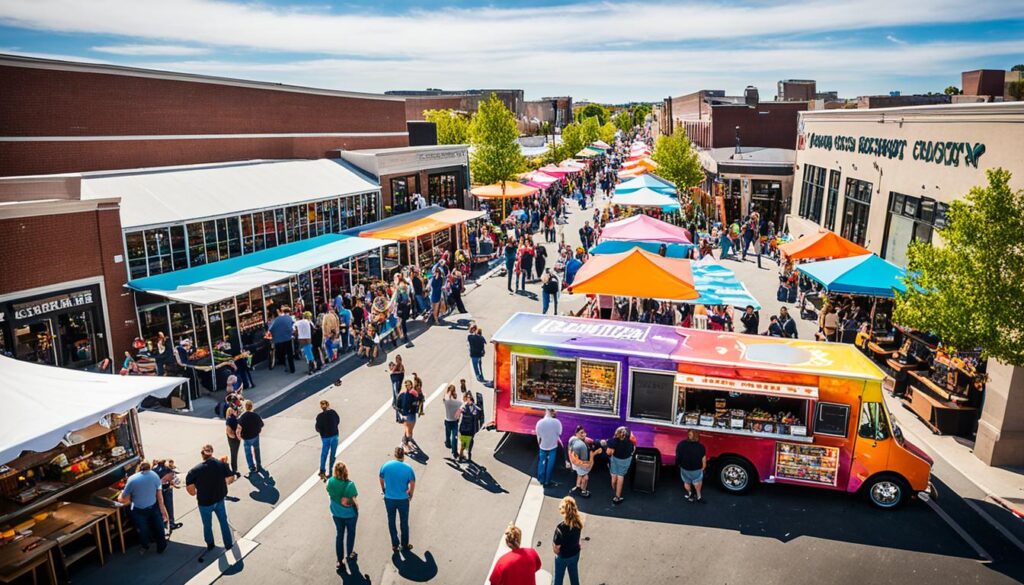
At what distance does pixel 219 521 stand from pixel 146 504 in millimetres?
943

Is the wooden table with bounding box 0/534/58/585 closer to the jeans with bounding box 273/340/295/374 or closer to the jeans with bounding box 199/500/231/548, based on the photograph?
the jeans with bounding box 199/500/231/548

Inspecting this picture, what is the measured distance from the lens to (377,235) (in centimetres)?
2192

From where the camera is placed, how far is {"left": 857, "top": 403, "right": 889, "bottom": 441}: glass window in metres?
9.55

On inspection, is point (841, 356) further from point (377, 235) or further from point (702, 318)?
point (377, 235)

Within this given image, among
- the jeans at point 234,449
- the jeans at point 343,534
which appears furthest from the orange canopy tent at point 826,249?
the jeans at point 234,449

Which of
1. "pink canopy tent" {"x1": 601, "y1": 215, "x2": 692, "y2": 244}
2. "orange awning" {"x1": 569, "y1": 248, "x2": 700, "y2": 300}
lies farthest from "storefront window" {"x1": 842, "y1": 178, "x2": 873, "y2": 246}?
"orange awning" {"x1": 569, "y1": 248, "x2": 700, "y2": 300}

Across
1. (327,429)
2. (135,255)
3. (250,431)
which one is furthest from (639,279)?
(135,255)

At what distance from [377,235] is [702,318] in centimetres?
1132

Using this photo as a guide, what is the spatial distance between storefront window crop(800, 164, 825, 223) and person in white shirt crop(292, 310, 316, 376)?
21.4 meters

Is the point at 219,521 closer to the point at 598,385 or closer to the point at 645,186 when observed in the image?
the point at 598,385

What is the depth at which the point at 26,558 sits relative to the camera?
7539 millimetres

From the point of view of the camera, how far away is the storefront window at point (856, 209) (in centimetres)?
2164

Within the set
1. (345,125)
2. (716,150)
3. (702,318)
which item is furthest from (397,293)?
(716,150)

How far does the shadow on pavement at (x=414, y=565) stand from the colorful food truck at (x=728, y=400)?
336 cm
